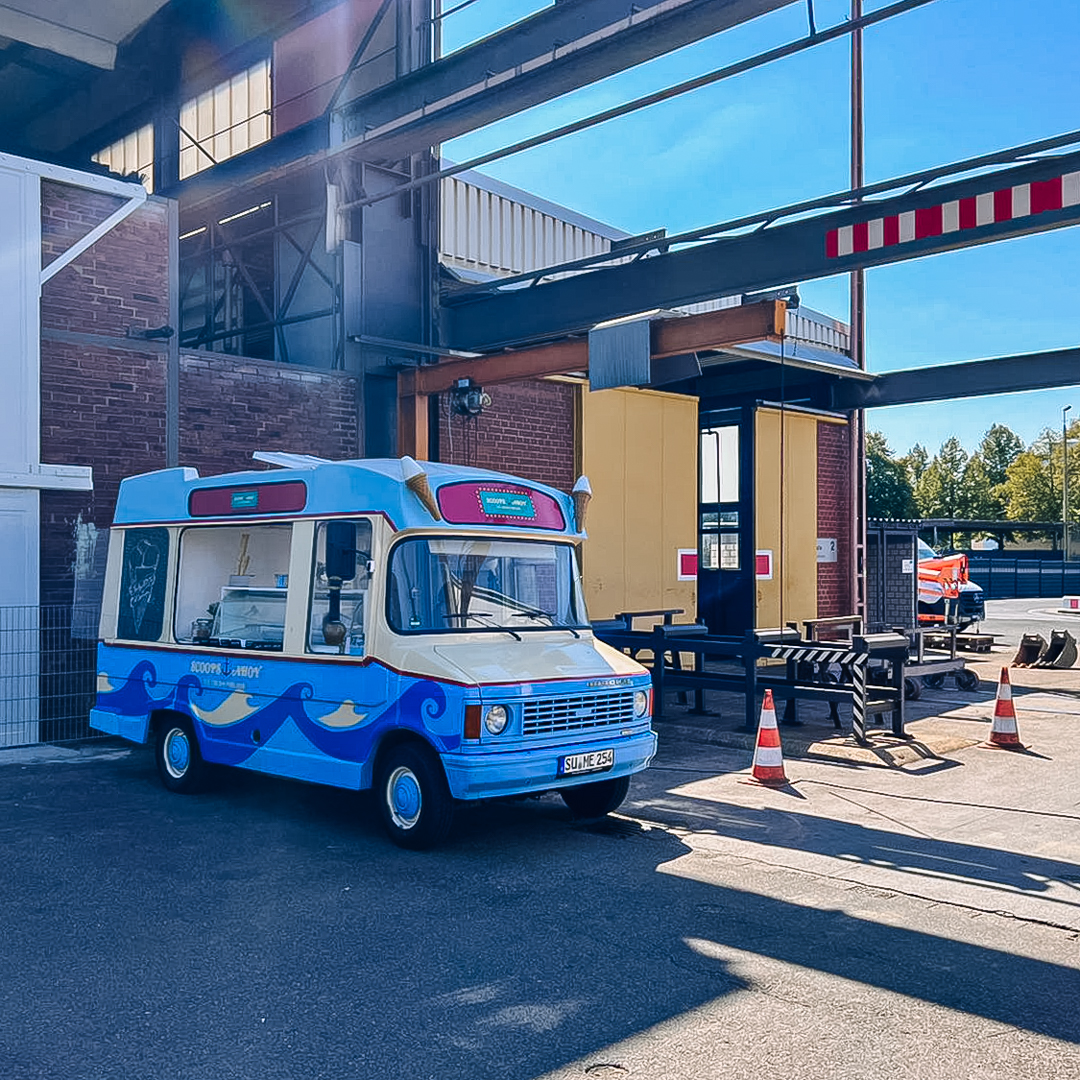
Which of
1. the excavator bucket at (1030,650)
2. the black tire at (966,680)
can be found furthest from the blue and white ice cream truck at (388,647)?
the excavator bucket at (1030,650)

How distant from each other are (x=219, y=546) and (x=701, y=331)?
15.3 feet

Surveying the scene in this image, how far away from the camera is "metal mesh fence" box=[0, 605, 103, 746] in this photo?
1131 centimetres

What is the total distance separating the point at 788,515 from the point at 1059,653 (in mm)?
5112

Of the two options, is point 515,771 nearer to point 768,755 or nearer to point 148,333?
point 768,755

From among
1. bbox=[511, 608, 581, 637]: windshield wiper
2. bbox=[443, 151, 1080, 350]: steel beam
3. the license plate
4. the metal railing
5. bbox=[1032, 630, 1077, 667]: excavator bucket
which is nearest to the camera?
the license plate

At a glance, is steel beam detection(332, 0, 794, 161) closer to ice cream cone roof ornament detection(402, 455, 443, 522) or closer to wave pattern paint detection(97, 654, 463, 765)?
ice cream cone roof ornament detection(402, 455, 443, 522)

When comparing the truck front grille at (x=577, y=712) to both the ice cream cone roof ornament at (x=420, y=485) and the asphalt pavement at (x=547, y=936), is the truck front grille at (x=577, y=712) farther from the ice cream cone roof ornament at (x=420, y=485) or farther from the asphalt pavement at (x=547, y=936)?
the ice cream cone roof ornament at (x=420, y=485)

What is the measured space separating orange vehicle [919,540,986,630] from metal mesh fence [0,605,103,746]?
50.8ft

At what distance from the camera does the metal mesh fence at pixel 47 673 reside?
445 inches

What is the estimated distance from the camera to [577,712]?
7828 mm

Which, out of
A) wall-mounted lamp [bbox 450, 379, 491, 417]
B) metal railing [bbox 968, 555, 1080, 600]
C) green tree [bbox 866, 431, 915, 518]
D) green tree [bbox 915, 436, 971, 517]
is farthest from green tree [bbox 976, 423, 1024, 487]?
wall-mounted lamp [bbox 450, 379, 491, 417]

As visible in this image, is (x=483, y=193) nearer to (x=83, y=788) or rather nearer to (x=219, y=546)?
(x=219, y=546)

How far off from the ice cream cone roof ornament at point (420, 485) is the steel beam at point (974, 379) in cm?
985

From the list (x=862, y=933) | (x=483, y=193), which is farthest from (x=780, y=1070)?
(x=483, y=193)
